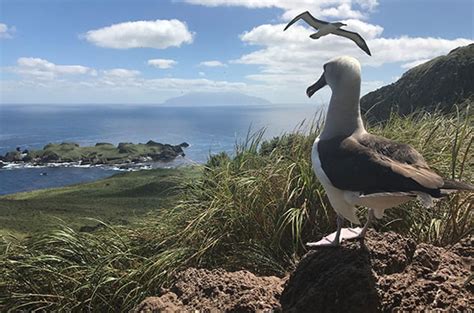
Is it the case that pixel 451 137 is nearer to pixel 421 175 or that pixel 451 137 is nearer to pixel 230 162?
pixel 230 162

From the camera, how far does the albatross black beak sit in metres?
4.28

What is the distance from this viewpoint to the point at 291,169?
234 inches

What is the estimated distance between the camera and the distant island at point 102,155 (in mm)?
103750

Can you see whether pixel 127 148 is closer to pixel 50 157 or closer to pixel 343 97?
pixel 50 157

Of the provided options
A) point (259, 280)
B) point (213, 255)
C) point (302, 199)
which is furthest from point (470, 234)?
point (213, 255)

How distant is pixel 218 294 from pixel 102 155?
106 m

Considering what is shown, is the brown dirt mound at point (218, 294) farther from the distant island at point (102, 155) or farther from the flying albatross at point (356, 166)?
the distant island at point (102, 155)

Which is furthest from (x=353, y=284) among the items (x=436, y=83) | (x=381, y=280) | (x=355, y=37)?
(x=436, y=83)

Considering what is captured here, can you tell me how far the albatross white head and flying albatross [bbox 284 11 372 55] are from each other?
461 millimetres

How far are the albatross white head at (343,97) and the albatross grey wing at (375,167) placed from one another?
0.13 meters

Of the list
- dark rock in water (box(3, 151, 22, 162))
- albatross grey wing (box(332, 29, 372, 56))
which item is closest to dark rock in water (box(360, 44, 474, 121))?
albatross grey wing (box(332, 29, 372, 56))

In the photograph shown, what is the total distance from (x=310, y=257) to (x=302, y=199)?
1.96 meters

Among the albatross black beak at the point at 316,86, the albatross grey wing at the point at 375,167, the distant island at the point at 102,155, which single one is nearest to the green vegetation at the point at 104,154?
the distant island at the point at 102,155

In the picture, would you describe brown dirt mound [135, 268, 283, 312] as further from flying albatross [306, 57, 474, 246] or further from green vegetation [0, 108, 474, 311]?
green vegetation [0, 108, 474, 311]
